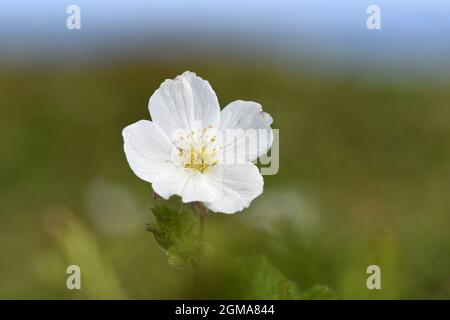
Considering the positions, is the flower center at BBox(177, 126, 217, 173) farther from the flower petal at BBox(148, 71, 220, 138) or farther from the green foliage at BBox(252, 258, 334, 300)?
the green foliage at BBox(252, 258, 334, 300)

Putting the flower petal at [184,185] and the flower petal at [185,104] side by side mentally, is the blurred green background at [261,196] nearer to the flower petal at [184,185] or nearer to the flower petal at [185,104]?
the flower petal at [184,185]

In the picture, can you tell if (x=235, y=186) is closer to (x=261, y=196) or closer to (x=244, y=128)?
(x=244, y=128)

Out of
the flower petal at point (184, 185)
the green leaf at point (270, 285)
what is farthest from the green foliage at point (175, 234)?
the green leaf at point (270, 285)

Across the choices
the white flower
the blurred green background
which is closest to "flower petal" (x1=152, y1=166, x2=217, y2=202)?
the white flower

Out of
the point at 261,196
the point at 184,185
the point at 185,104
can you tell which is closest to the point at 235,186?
the point at 184,185

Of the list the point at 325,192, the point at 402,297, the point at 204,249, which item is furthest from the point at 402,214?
the point at 204,249

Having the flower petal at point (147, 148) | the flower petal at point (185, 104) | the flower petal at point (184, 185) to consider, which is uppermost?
the flower petal at point (185, 104)
